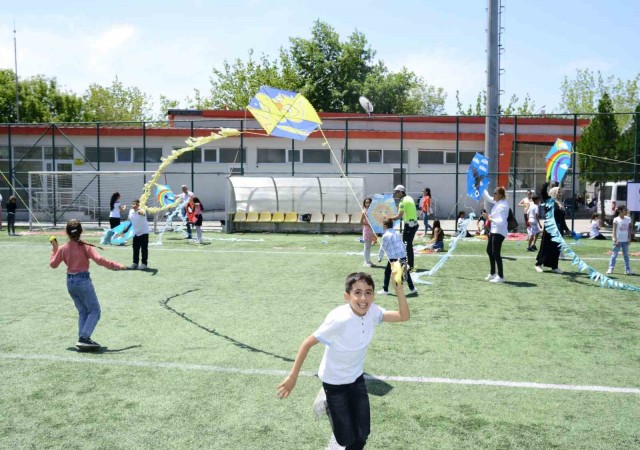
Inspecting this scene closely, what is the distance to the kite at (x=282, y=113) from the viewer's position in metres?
11.0

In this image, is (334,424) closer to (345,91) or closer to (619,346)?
(619,346)

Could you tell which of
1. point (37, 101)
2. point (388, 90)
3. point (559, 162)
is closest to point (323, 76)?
point (388, 90)

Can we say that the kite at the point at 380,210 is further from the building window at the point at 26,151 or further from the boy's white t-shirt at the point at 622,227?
the building window at the point at 26,151

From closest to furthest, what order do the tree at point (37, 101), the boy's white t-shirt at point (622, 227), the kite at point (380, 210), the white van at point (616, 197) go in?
the boy's white t-shirt at point (622, 227) < the kite at point (380, 210) < the white van at point (616, 197) < the tree at point (37, 101)

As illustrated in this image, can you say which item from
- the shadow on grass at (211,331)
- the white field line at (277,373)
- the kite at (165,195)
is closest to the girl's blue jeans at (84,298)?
the white field line at (277,373)

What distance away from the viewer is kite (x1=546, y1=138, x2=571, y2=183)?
21922 millimetres

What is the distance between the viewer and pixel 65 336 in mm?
9258

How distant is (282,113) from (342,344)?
6.86 m

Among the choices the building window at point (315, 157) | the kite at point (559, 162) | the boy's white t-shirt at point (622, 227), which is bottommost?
the boy's white t-shirt at point (622, 227)

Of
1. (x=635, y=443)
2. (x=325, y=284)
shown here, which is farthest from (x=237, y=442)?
(x=325, y=284)

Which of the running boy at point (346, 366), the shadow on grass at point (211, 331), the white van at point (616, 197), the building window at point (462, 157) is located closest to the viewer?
the running boy at point (346, 366)

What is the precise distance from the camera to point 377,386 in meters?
7.09

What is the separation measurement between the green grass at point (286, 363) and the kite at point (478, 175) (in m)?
10.0

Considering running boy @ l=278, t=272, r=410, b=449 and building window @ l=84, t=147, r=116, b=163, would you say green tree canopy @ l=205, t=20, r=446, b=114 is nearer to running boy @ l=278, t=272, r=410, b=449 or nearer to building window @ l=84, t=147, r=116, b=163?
building window @ l=84, t=147, r=116, b=163
